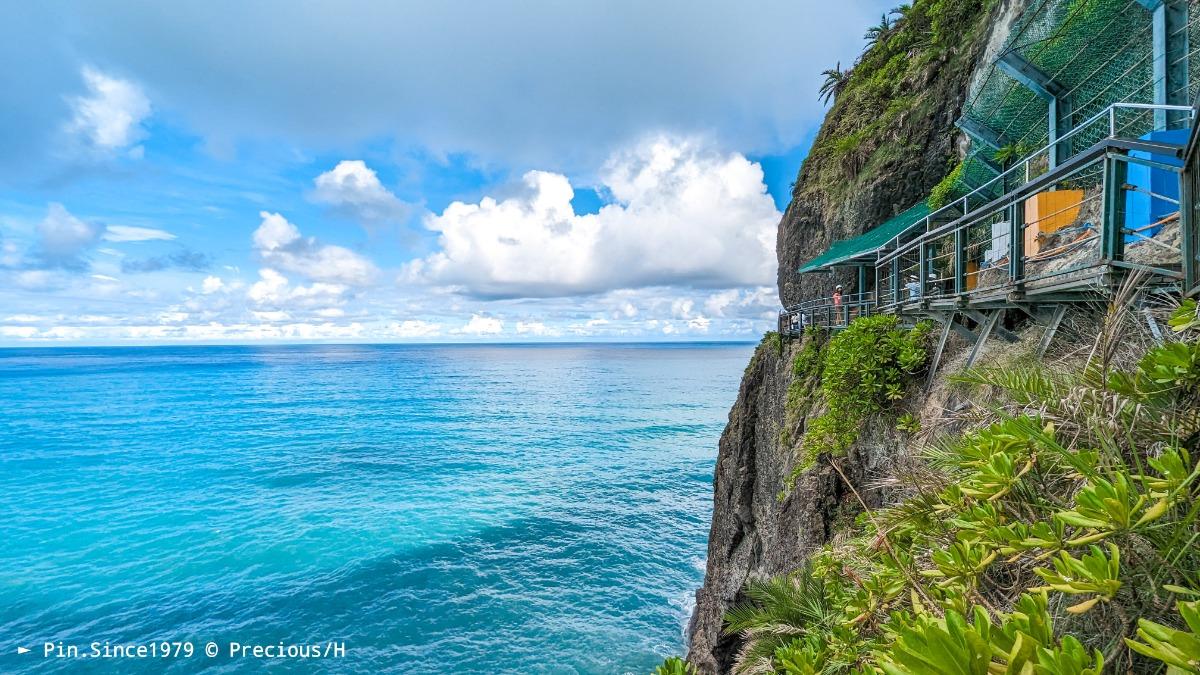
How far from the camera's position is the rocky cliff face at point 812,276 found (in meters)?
12.4

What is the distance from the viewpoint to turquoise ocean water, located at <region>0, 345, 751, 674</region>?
1811 centimetres

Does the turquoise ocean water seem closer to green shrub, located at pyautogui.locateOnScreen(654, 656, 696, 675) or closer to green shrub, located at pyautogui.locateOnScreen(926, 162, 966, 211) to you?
green shrub, located at pyautogui.locateOnScreen(654, 656, 696, 675)

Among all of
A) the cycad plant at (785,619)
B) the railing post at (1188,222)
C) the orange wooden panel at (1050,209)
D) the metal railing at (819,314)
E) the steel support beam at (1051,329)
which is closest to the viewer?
the railing post at (1188,222)

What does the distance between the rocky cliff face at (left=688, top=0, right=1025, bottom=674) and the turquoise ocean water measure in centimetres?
477

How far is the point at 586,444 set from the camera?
44.3 m

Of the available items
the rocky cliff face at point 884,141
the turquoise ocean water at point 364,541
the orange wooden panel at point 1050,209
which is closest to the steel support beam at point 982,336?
the orange wooden panel at point 1050,209

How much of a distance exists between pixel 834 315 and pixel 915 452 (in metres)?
12.4

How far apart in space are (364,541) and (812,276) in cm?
2503

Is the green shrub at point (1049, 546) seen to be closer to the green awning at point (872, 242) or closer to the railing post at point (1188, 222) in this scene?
the railing post at point (1188, 222)

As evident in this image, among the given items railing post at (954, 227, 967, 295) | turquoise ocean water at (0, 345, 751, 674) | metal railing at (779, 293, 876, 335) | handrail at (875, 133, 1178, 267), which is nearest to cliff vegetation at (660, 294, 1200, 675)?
handrail at (875, 133, 1178, 267)

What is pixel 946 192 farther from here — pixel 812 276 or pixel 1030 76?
pixel 812 276

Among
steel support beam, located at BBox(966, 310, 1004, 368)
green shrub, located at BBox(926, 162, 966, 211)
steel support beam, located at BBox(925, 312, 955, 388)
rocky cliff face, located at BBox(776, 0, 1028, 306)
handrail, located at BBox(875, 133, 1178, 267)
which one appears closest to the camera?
handrail, located at BBox(875, 133, 1178, 267)

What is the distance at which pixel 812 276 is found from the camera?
73.7 feet

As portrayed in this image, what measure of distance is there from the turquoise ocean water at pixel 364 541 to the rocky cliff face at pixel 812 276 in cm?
477
